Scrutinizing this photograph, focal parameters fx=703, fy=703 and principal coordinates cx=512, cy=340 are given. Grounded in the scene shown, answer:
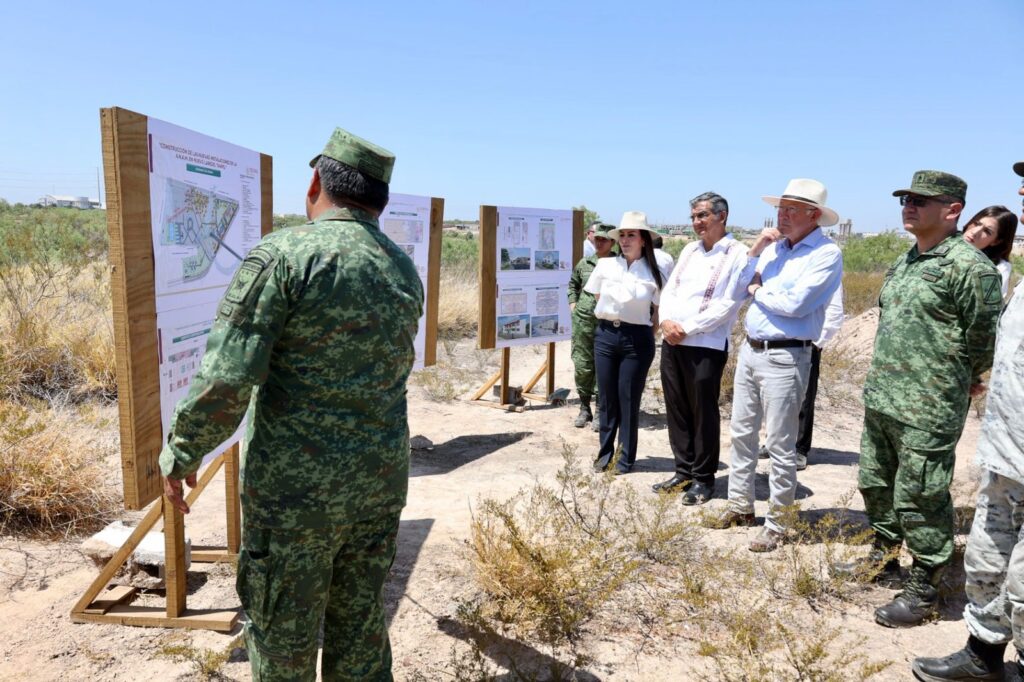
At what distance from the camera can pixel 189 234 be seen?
291cm

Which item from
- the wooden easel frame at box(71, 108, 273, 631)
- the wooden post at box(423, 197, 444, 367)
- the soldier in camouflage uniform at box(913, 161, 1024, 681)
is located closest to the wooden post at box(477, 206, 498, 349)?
the wooden post at box(423, 197, 444, 367)

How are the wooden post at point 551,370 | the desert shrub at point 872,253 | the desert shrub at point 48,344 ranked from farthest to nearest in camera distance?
the desert shrub at point 872,253 < the wooden post at point 551,370 < the desert shrub at point 48,344

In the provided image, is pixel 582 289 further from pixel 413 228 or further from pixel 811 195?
pixel 811 195

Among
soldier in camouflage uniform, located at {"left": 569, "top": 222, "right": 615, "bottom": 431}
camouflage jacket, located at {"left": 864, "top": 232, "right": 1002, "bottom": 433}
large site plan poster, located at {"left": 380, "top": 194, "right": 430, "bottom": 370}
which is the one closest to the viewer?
camouflage jacket, located at {"left": 864, "top": 232, "right": 1002, "bottom": 433}

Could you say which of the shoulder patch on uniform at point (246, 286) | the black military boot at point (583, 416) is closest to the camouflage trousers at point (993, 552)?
→ the shoulder patch on uniform at point (246, 286)

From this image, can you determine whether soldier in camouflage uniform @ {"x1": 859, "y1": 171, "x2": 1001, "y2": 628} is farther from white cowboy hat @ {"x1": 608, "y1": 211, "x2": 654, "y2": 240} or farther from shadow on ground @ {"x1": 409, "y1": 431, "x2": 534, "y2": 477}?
shadow on ground @ {"x1": 409, "y1": 431, "x2": 534, "y2": 477}

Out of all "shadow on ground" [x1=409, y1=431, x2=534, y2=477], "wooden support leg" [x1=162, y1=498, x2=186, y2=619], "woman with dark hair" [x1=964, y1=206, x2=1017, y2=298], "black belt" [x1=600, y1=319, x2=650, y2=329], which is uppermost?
"woman with dark hair" [x1=964, y1=206, x2=1017, y2=298]

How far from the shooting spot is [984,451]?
8.25ft

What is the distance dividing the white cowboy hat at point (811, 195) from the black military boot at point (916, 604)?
1.91 metres

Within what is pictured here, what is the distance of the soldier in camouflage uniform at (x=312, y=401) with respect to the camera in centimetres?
184

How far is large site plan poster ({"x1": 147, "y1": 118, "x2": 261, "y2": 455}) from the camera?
270cm

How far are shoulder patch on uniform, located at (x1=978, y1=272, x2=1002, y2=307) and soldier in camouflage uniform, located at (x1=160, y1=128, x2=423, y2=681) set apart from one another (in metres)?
2.49

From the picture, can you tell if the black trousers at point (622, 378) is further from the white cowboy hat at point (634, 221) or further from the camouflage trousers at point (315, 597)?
the camouflage trousers at point (315, 597)

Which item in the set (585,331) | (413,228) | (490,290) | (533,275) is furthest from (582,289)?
(413,228)
